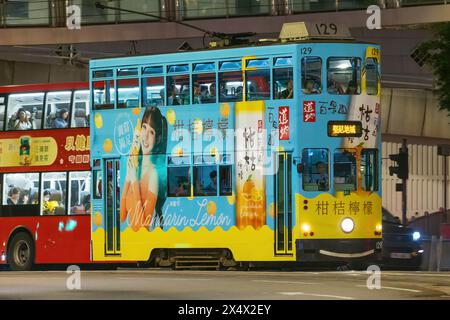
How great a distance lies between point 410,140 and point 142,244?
33.6m

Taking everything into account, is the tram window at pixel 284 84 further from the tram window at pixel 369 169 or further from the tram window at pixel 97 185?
the tram window at pixel 97 185

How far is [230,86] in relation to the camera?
26734 millimetres

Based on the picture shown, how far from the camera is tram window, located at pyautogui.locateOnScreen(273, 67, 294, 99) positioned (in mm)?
26125

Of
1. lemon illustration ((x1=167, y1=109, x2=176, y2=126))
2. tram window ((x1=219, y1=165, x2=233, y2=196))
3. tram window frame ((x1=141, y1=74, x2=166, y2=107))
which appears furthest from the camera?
tram window frame ((x1=141, y1=74, x2=166, y2=107))

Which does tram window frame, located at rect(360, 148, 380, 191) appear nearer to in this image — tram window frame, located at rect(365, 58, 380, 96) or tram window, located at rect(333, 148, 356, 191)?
tram window, located at rect(333, 148, 356, 191)

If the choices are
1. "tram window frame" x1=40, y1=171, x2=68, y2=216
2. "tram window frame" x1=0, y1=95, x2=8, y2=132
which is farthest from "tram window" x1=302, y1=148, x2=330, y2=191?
"tram window frame" x1=0, y1=95, x2=8, y2=132

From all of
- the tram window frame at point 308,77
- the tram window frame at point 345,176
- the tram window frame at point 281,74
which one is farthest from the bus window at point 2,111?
the tram window frame at point 345,176

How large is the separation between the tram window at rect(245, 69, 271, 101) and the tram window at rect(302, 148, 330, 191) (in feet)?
4.68

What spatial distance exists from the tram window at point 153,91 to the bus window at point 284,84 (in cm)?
279

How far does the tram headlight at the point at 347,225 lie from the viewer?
25953mm

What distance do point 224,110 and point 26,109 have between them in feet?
20.0

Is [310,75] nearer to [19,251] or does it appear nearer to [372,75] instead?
[372,75]
